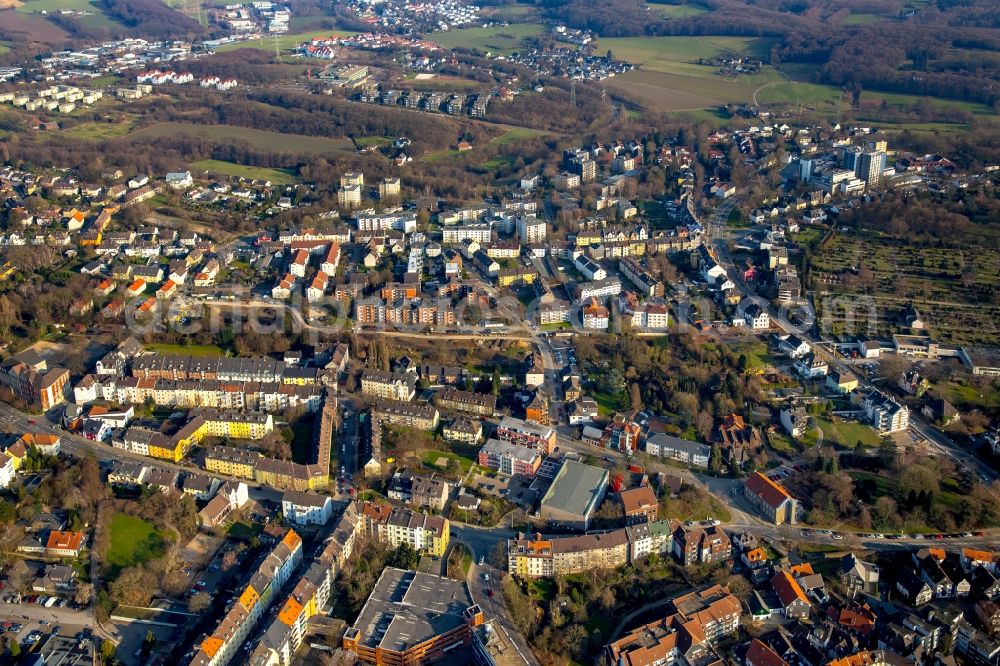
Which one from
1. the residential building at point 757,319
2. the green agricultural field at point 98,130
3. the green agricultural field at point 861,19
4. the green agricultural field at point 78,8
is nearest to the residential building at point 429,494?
the residential building at point 757,319

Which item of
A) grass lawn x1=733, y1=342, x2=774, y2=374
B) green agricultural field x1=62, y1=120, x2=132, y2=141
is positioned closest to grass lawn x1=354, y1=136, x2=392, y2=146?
green agricultural field x1=62, y1=120, x2=132, y2=141

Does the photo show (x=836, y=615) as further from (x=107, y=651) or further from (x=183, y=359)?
(x=183, y=359)

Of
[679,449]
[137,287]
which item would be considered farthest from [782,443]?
[137,287]

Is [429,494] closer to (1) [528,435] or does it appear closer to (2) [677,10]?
(1) [528,435]

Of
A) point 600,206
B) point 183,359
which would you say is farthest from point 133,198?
point 600,206

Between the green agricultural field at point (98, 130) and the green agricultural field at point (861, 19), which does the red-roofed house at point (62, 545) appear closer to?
the green agricultural field at point (98, 130)
